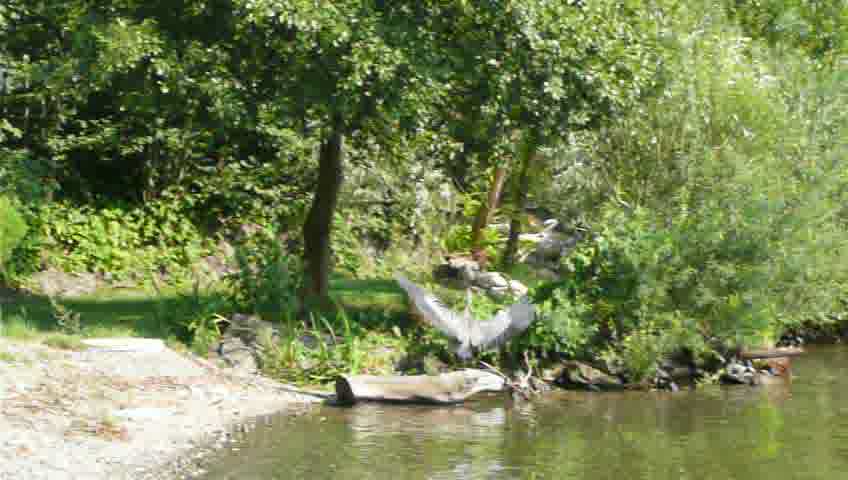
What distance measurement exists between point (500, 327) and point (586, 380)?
1572 mm

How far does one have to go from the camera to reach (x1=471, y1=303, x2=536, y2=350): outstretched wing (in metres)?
18.2

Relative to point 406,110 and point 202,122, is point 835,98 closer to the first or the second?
point 406,110

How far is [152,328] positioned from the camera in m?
18.1

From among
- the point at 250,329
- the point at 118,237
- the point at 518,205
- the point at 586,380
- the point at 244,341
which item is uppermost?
the point at 518,205

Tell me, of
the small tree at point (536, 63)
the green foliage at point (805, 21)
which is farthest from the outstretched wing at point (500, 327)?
the green foliage at point (805, 21)

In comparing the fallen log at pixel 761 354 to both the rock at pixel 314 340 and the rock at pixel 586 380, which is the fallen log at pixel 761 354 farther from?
the rock at pixel 314 340

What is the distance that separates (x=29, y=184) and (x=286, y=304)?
5.82 meters

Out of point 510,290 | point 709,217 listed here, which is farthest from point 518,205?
point 709,217

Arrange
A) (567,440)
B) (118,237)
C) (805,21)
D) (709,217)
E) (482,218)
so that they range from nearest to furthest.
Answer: (567,440) → (709,217) → (118,237) → (482,218) → (805,21)

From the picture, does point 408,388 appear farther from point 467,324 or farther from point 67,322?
point 67,322

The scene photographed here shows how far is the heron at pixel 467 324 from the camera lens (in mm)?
18109

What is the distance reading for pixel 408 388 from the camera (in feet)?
54.4

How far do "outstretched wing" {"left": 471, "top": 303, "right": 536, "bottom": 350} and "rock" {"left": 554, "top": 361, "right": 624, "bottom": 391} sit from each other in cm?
100

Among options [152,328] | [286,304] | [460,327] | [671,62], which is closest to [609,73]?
[671,62]
